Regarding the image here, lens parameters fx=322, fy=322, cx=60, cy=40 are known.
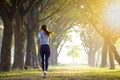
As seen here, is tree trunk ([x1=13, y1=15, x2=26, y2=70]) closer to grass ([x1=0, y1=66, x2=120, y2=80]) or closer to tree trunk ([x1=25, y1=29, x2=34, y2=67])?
tree trunk ([x1=25, y1=29, x2=34, y2=67])

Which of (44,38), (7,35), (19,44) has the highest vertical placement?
(7,35)

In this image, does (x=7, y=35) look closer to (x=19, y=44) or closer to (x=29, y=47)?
(x=19, y=44)

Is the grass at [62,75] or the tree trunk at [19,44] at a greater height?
the tree trunk at [19,44]

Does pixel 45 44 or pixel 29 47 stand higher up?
pixel 29 47

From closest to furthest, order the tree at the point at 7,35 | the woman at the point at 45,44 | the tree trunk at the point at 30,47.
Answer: the woman at the point at 45,44 < the tree at the point at 7,35 < the tree trunk at the point at 30,47

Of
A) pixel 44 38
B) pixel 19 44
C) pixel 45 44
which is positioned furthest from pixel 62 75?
pixel 19 44

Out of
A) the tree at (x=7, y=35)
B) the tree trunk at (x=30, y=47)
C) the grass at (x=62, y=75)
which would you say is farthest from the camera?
the tree trunk at (x=30, y=47)

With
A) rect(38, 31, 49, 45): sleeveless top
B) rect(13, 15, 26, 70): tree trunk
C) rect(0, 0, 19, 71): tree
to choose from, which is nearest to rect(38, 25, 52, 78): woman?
rect(38, 31, 49, 45): sleeveless top

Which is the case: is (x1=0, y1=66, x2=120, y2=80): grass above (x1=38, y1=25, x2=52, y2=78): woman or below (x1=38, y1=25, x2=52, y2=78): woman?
below

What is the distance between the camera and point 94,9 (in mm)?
30875

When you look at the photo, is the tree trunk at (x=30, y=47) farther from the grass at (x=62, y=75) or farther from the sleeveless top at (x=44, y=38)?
the sleeveless top at (x=44, y=38)

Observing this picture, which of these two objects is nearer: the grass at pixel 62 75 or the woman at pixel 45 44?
the woman at pixel 45 44

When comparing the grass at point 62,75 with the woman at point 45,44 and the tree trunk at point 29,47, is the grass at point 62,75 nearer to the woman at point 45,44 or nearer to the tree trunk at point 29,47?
the woman at point 45,44

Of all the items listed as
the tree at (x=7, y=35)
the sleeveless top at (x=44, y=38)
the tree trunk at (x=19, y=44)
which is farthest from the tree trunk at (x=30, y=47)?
the sleeveless top at (x=44, y=38)
